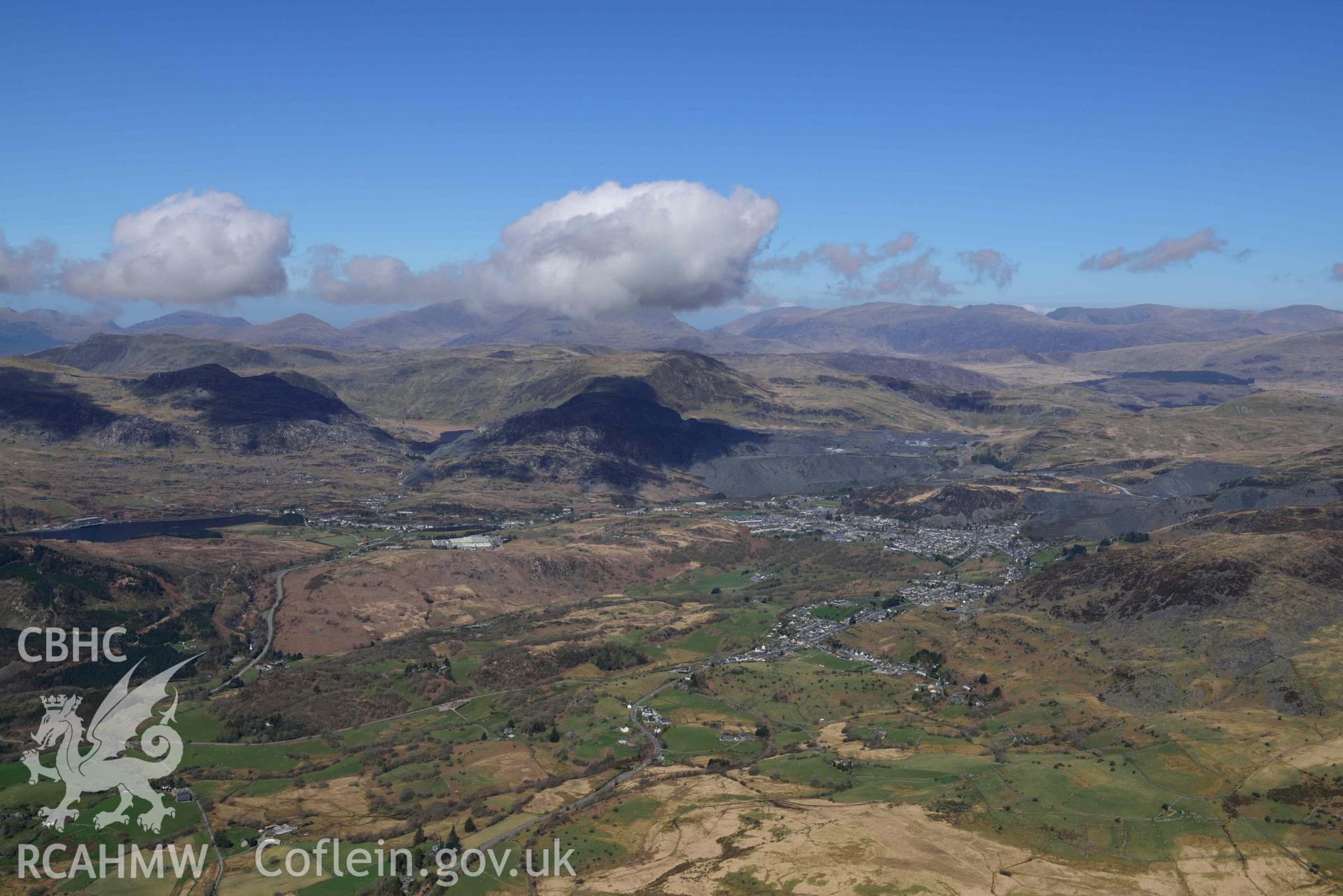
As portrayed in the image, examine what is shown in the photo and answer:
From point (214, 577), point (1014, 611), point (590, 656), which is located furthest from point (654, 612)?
point (214, 577)

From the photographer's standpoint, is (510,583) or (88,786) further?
(510,583)

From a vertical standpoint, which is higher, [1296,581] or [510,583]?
[1296,581]

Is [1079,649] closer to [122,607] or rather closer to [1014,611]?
[1014,611]

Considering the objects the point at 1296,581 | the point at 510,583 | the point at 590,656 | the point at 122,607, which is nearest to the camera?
the point at 1296,581

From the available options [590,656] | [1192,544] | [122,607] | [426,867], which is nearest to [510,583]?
[590,656]

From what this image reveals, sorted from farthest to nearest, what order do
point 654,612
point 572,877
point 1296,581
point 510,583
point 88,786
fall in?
point 510,583 < point 654,612 < point 1296,581 < point 88,786 < point 572,877

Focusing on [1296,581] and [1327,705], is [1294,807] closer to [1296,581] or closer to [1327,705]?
[1327,705]
